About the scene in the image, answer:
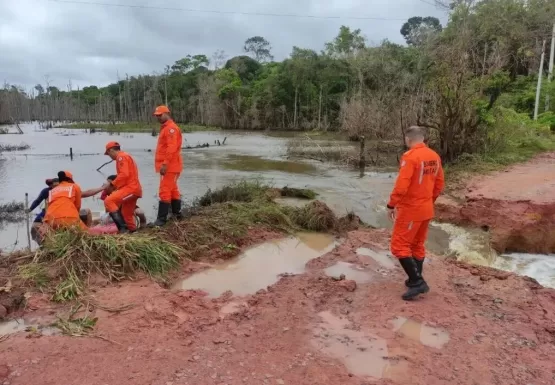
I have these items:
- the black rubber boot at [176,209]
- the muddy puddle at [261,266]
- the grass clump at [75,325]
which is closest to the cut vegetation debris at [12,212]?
the black rubber boot at [176,209]

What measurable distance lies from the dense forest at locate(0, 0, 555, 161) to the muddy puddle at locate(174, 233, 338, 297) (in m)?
8.95

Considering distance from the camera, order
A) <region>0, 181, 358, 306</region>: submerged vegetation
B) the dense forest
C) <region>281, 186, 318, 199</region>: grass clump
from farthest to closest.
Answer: the dense forest → <region>281, 186, 318, 199</region>: grass clump → <region>0, 181, 358, 306</region>: submerged vegetation

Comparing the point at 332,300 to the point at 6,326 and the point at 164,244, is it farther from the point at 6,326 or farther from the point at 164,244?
the point at 6,326

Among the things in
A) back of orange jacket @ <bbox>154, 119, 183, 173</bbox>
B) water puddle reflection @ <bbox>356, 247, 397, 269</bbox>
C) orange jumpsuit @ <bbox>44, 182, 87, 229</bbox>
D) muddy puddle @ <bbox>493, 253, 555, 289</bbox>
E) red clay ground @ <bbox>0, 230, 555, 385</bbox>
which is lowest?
muddy puddle @ <bbox>493, 253, 555, 289</bbox>

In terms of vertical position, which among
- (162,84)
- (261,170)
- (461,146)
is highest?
(162,84)

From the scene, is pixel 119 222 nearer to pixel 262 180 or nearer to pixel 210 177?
pixel 262 180

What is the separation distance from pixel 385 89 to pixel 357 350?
1258 inches

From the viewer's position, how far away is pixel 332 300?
483 centimetres

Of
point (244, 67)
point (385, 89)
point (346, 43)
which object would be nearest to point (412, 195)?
point (385, 89)

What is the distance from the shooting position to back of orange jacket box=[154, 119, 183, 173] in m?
6.82

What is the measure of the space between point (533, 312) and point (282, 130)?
165 ft

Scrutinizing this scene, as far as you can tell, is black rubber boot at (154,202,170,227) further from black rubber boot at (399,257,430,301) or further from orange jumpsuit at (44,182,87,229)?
black rubber boot at (399,257,430,301)

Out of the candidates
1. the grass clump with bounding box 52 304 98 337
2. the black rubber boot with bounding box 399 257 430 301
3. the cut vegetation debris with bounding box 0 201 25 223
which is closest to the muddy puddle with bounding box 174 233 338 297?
the grass clump with bounding box 52 304 98 337

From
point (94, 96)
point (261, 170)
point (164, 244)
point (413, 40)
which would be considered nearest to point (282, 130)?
point (413, 40)
